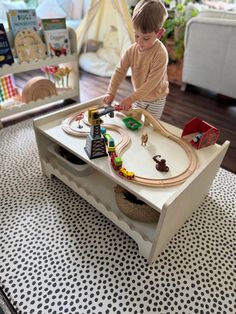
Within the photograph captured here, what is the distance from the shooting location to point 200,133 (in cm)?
94

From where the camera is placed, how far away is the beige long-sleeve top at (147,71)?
107 cm

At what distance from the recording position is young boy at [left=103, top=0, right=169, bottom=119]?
0.92m

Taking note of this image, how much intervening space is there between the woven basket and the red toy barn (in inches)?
12.2

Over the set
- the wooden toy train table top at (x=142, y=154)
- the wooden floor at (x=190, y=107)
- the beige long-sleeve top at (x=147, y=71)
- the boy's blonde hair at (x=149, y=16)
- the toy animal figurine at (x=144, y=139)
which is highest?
the boy's blonde hair at (x=149, y=16)

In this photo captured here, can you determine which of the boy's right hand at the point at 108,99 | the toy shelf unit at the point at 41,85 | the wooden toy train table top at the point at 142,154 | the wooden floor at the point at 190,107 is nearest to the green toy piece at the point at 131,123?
the wooden toy train table top at the point at 142,154

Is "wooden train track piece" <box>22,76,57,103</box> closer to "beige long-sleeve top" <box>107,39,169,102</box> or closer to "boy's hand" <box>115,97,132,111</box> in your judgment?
"beige long-sleeve top" <box>107,39,169,102</box>

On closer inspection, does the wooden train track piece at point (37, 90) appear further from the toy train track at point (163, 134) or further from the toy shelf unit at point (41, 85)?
the toy train track at point (163, 134)

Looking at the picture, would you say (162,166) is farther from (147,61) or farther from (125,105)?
(147,61)

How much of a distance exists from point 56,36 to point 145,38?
0.93 meters

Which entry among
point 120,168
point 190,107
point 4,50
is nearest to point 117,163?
point 120,168

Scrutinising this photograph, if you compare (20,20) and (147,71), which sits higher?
(20,20)

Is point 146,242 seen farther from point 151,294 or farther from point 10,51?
point 10,51

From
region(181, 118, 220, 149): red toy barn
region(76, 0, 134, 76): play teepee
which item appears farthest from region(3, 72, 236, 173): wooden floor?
region(181, 118, 220, 149): red toy barn

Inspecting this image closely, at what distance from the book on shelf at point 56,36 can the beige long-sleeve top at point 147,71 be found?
28.4 inches
